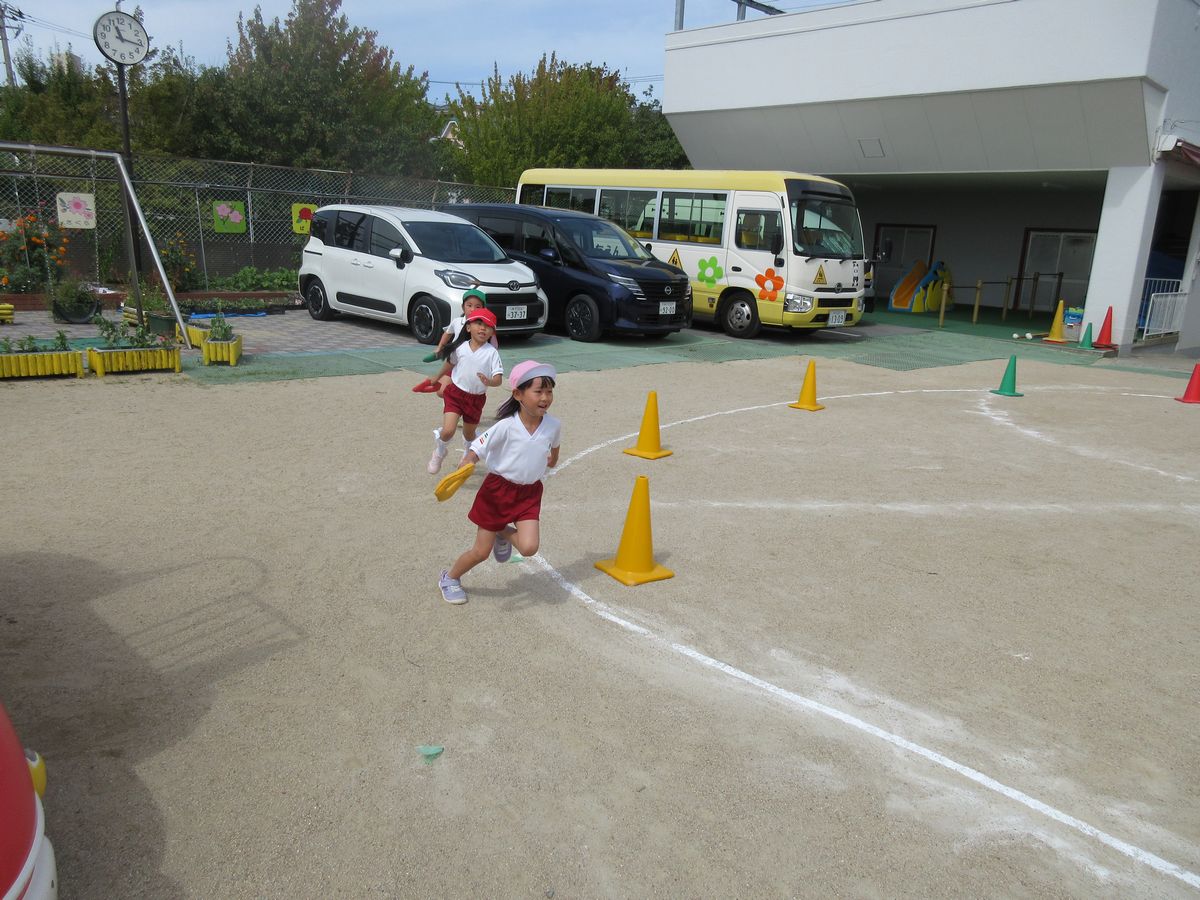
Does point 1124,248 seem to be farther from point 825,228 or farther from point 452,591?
point 452,591

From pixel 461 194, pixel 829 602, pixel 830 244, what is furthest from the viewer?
pixel 461 194

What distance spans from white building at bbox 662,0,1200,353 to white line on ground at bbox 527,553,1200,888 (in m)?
15.3

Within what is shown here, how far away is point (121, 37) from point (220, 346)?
4.49 metres

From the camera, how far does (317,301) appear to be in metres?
15.2

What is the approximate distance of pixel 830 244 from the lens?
1563 cm

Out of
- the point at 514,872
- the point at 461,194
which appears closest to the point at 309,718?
the point at 514,872

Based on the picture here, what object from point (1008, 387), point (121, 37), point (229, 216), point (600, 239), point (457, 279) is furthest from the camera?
point (229, 216)

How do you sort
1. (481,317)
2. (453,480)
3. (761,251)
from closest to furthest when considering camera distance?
(453,480) → (481,317) → (761,251)

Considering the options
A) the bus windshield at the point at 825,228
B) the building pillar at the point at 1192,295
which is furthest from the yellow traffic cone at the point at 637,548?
the building pillar at the point at 1192,295

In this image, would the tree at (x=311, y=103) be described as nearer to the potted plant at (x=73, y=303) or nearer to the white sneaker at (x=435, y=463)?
the potted plant at (x=73, y=303)

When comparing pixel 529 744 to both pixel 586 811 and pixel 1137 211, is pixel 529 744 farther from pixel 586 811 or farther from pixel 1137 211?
pixel 1137 211

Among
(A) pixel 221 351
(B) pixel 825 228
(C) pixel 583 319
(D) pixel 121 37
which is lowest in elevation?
(A) pixel 221 351

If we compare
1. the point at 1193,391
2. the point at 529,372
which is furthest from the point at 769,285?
the point at 529,372

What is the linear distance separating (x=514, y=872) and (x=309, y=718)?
1212 millimetres
